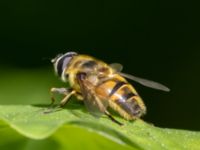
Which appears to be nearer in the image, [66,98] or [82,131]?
[82,131]

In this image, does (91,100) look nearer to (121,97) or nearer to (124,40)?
(121,97)

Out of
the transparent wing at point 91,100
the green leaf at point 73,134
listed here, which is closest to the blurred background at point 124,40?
the transparent wing at point 91,100

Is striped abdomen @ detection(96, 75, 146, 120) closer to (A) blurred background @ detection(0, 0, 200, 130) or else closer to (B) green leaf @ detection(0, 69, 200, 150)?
(B) green leaf @ detection(0, 69, 200, 150)

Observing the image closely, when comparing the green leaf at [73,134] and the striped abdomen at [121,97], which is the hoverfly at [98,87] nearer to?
the striped abdomen at [121,97]


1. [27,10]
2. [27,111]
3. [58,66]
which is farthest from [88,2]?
[27,111]

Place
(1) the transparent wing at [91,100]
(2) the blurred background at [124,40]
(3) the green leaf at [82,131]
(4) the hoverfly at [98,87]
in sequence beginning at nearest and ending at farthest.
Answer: (3) the green leaf at [82,131] < (1) the transparent wing at [91,100] < (4) the hoverfly at [98,87] < (2) the blurred background at [124,40]

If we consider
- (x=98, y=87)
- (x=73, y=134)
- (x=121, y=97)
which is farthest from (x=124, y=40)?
(x=73, y=134)
